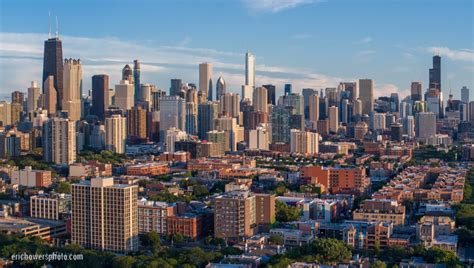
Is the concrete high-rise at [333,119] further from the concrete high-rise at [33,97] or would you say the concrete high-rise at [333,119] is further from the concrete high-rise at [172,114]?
the concrete high-rise at [33,97]

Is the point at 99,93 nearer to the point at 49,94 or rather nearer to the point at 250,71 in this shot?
the point at 49,94

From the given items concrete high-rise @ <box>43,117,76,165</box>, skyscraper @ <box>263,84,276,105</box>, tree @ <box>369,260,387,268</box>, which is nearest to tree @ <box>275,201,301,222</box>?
tree @ <box>369,260,387,268</box>

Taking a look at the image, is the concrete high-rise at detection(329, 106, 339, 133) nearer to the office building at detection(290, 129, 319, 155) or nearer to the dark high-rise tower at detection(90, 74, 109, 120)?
the office building at detection(290, 129, 319, 155)

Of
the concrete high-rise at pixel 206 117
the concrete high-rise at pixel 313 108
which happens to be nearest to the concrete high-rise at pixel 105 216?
the concrete high-rise at pixel 206 117

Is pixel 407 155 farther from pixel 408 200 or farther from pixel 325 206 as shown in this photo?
pixel 325 206

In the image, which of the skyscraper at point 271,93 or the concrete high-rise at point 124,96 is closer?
the concrete high-rise at point 124,96

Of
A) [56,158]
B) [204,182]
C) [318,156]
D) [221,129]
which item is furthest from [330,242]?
[221,129]
